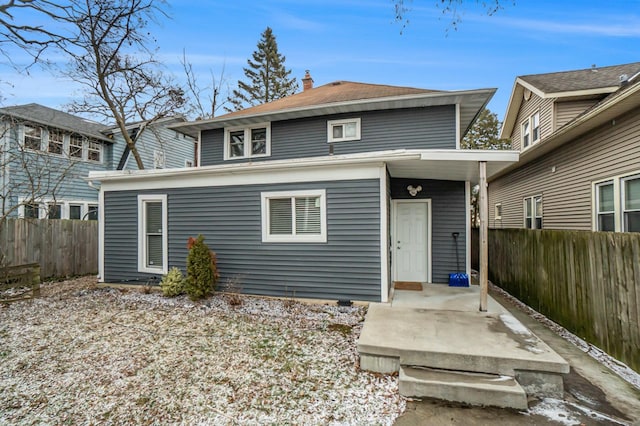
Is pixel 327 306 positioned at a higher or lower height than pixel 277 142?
lower

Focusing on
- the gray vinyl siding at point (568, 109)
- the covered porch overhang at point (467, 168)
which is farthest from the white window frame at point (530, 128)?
the covered porch overhang at point (467, 168)

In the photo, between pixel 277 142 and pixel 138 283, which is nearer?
pixel 138 283

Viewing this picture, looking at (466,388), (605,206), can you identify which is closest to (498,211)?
(605,206)

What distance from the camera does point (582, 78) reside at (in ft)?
29.1

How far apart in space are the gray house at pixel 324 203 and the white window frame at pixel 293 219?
0.07 ft

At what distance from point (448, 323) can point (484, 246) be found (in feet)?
4.47

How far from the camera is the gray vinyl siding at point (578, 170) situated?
5496 millimetres

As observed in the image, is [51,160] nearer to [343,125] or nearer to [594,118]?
[343,125]

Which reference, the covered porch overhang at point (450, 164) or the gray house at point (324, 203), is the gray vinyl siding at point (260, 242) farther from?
the covered porch overhang at point (450, 164)

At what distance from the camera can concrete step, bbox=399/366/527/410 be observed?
281cm

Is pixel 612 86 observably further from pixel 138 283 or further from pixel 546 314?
pixel 138 283

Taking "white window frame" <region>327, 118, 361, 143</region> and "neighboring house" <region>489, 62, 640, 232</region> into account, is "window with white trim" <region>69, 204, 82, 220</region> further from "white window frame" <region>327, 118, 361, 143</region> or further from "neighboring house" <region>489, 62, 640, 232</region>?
"neighboring house" <region>489, 62, 640, 232</region>

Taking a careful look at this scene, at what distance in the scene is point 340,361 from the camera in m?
3.58

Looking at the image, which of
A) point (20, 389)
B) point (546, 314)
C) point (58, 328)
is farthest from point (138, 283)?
point (546, 314)
